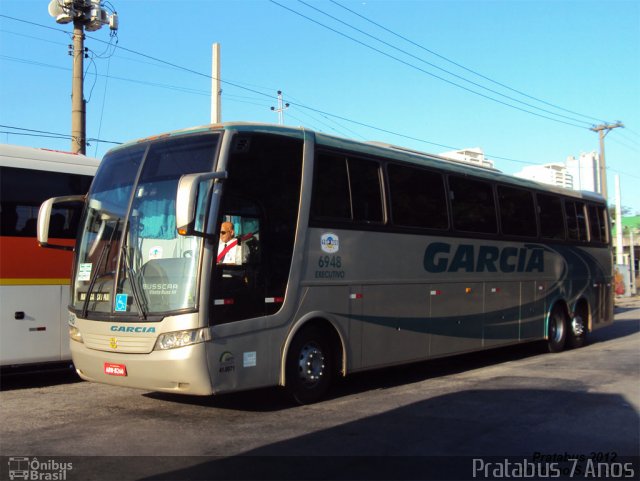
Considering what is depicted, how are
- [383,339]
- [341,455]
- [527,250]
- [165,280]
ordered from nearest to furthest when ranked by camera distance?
[341,455] < [165,280] < [383,339] < [527,250]

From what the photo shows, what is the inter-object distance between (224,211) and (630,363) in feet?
28.9

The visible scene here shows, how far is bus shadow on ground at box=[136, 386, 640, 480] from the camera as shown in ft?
18.1

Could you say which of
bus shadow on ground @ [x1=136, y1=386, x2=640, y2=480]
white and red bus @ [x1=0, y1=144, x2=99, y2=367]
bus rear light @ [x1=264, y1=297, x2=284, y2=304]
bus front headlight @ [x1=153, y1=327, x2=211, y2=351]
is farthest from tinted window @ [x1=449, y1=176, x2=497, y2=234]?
white and red bus @ [x1=0, y1=144, x2=99, y2=367]

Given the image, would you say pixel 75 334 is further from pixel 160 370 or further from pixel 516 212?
pixel 516 212

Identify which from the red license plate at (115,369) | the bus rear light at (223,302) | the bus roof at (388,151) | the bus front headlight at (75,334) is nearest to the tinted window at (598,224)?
the bus roof at (388,151)

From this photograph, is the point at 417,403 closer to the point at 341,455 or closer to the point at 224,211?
the point at 341,455

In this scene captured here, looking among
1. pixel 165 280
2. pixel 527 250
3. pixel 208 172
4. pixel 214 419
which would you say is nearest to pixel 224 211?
pixel 208 172

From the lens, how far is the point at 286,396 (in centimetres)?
823

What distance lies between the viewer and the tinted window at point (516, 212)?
12650 millimetres

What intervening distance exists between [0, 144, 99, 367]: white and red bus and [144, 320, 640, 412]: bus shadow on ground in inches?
79.4

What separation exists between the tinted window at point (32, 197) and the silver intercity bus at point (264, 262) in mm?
1106

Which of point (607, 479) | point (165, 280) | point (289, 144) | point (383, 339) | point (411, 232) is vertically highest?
point (289, 144)

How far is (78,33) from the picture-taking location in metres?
18.0

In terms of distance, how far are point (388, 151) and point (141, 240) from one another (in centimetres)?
436
